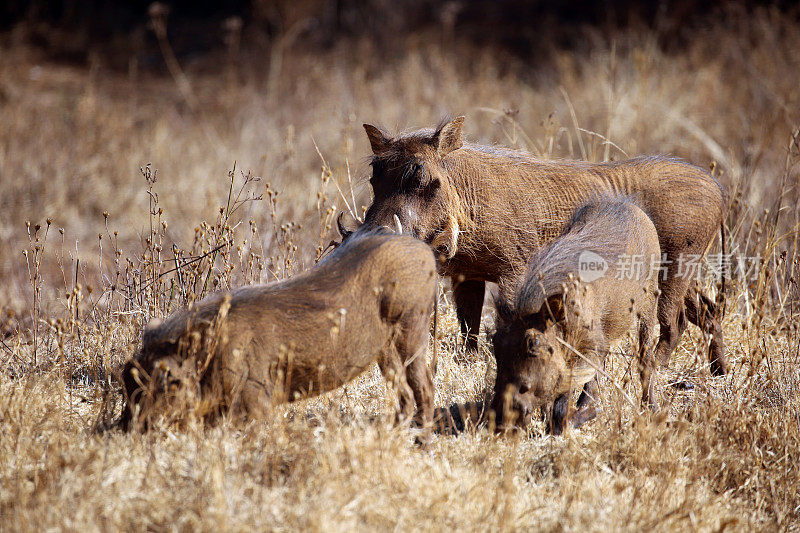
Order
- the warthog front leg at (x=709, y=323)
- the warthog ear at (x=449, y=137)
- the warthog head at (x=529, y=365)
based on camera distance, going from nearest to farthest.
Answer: the warthog head at (x=529, y=365) → the warthog ear at (x=449, y=137) → the warthog front leg at (x=709, y=323)

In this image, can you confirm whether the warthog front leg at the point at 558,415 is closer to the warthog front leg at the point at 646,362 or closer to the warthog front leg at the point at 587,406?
the warthog front leg at the point at 587,406

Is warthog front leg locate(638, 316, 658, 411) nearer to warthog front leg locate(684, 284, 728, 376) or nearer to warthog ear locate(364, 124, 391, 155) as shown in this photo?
warthog front leg locate(684, 284, 728, 376)

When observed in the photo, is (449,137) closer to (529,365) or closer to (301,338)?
(529,365)

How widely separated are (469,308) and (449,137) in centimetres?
95

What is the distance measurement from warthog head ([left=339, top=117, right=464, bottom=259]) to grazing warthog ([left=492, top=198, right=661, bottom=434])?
16.9 inches

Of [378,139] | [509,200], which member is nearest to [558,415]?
[509,200]

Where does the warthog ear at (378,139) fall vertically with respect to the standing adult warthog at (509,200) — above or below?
above

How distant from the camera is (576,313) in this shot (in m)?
3.32

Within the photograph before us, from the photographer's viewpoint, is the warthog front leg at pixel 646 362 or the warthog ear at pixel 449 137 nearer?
the warthog front leg at pixel 646 362

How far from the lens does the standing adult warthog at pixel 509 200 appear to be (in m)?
4.09

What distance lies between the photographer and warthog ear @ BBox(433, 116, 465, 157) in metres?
4.15

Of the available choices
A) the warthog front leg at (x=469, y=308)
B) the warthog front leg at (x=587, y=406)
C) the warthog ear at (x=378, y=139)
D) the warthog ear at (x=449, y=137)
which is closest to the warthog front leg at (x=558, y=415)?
the warthog front leg at (x=587, y=406)

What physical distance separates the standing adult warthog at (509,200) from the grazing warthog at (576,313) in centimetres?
21

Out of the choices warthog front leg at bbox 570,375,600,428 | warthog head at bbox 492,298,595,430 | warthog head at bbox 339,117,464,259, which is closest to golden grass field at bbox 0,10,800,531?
warthog front leg at bbox 570,375,600,428
